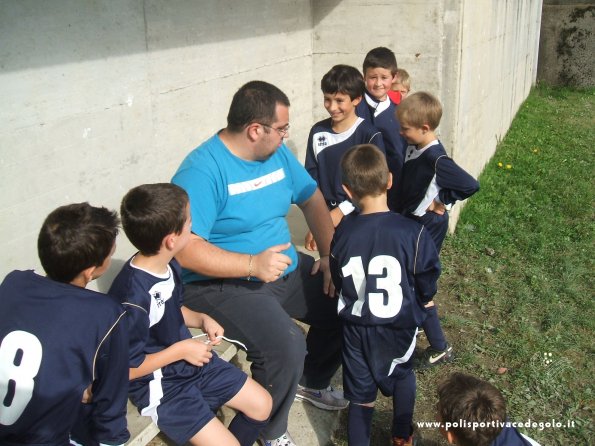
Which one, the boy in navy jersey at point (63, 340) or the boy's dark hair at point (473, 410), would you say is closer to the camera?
the boy in navy jersey at point (63, 340)

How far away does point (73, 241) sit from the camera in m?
2.01

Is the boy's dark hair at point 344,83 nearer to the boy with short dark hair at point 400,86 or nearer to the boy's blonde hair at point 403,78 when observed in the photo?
the boy with short dark hair at point 400,86

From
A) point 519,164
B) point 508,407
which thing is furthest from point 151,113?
point 519,164

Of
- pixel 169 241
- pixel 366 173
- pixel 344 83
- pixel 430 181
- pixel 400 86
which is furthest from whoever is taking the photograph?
pixel 400 86

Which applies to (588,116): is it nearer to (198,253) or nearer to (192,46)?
(192,46)

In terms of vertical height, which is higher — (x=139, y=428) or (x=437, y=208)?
(x=437, y=208)

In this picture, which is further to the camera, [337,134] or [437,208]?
[337,134]

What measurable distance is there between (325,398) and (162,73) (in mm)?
2181

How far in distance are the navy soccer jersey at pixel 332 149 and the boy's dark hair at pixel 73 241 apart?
1.99 meters

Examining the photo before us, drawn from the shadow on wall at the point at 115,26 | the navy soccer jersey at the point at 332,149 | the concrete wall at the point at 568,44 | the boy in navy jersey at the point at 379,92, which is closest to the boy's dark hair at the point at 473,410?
the navy soccer jersey at the point at 332,149

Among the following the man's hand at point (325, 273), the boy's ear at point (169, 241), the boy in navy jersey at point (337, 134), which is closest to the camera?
the boy's ear at point (169, 241)

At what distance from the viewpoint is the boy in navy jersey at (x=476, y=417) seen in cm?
221

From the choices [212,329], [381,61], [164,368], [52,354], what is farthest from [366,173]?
[381,61]

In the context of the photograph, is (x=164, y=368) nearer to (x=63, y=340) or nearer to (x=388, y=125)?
(x=63, y=340)
